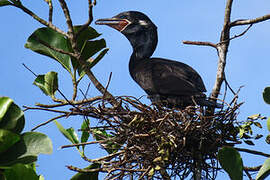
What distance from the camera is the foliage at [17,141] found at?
7.44ft

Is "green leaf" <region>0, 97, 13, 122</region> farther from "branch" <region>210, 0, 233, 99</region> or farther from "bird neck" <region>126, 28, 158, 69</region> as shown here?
"bird neck" <region>126, 28, 158, 69</region>

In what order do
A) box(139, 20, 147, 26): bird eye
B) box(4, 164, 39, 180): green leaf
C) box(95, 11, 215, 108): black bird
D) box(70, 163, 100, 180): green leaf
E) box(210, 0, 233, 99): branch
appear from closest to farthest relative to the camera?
box(4, 164, 39, 180): green leaf
box(70, 163, 100, 180): green leaf
box(210, 0, 233, 99): branch
box(95, 11, 215, 108): black bird
box(139, 20, 147, 26): bird eye

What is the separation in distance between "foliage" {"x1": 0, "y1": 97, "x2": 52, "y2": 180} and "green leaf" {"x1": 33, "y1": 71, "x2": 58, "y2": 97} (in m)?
0.95

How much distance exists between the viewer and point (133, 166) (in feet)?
10.4

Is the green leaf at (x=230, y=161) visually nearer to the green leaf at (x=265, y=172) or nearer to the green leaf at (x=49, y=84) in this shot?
the green leaf at (x=265, y=172)

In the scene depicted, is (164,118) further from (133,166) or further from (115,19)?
(115,19)

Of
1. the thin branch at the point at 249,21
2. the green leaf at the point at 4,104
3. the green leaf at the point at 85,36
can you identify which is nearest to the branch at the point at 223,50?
the thin branch at the point at 249,21

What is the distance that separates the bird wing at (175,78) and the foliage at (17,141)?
193cm

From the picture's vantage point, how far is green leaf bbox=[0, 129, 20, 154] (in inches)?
87.1

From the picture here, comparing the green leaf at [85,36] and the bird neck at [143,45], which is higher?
the green leaf at [85,36]

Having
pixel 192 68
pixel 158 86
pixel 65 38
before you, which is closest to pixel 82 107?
pixel 65 38

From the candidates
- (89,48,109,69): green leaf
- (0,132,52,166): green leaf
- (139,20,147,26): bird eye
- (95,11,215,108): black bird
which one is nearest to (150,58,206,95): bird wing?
(95,11,215,108): black bird

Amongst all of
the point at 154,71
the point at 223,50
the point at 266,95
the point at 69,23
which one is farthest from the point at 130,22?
the point at 266,95

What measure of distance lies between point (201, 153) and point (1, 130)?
1714 millimetres
